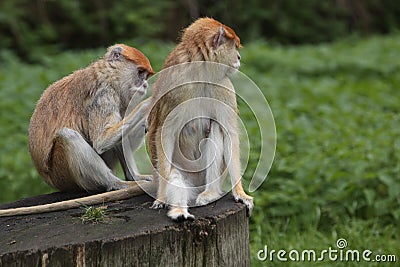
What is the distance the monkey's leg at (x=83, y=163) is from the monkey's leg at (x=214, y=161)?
67 centimetres

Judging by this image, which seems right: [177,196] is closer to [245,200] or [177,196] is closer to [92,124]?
[245,200]

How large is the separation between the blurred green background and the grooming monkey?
1251 mm

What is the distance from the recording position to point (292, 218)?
564cm

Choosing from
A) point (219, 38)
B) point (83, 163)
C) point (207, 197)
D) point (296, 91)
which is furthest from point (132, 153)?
point (296, 91)

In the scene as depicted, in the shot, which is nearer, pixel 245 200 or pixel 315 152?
pixel 245 200

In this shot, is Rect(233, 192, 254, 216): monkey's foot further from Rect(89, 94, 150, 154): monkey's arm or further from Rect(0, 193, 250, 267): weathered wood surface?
Rect(89, 94, 150, 154): monkey's arm

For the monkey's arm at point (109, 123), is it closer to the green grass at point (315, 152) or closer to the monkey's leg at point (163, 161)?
the monkey's leg at point (163, 161)

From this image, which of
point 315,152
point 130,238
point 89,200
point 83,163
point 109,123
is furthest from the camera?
point 315,152

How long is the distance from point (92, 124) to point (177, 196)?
3.47 ft

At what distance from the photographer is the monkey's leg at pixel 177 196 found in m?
3.48

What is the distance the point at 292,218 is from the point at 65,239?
2.80m

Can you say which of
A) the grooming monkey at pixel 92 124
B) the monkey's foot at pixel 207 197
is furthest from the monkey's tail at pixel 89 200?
the monkey's foot at pixel 207 197

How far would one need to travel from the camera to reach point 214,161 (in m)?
3.90

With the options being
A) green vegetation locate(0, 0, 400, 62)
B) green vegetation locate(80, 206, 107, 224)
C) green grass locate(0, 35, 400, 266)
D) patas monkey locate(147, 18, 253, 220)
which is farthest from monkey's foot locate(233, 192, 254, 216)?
green vegetation locate(0, 0, 400, 62)
